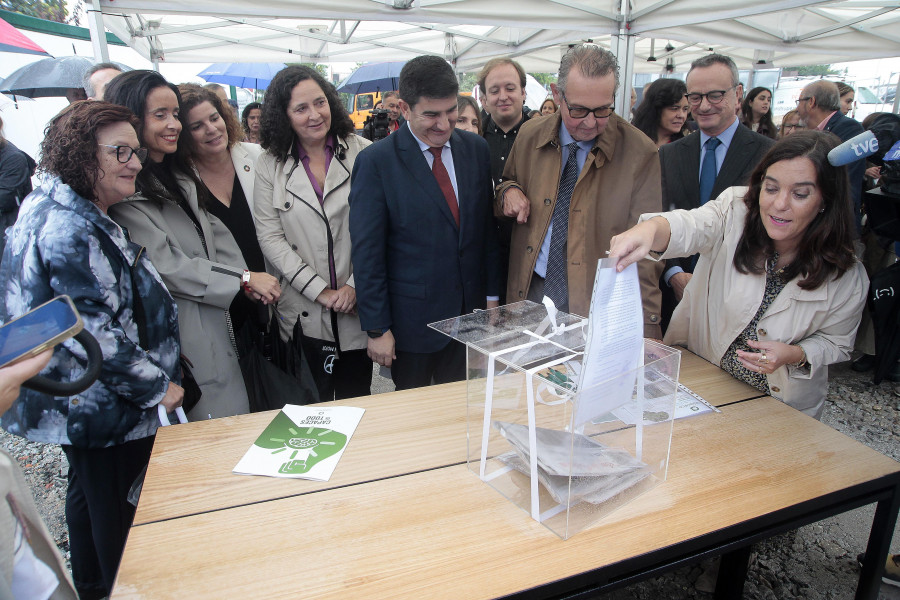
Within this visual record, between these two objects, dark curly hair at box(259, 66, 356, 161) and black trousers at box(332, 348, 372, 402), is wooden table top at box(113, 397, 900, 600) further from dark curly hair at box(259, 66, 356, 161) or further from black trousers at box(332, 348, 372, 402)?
dark curly hair at box(259, 66, 356, 161)

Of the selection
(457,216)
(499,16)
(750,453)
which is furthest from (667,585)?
(499,16)

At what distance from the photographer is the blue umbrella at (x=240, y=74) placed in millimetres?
9680

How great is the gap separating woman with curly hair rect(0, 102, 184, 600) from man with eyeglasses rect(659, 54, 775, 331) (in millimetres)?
2253

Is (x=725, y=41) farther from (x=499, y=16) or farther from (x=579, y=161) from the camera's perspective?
(x=579, y=161)

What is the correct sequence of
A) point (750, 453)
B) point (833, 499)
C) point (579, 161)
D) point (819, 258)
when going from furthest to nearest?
point (579, 161) → point (819, 258) → point (750, 453) → point (833, 499)

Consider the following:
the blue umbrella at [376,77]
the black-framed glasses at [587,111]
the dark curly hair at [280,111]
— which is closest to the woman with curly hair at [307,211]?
the dark curly hair at [280,111]

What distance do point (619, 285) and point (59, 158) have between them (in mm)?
1590

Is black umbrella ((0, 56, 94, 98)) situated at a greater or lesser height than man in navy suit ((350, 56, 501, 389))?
greater

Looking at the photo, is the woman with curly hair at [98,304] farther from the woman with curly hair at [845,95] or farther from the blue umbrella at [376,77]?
the blue umbrella at [376,77]

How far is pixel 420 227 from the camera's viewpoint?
2.24 metres

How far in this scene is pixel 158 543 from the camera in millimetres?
1104

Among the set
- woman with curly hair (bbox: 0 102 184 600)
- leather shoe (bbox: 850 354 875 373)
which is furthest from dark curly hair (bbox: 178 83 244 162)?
leather shoe (bbox: 850 354 875 373)

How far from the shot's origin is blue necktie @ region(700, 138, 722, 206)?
279 centimetres

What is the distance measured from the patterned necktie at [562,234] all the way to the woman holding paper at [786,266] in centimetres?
53
